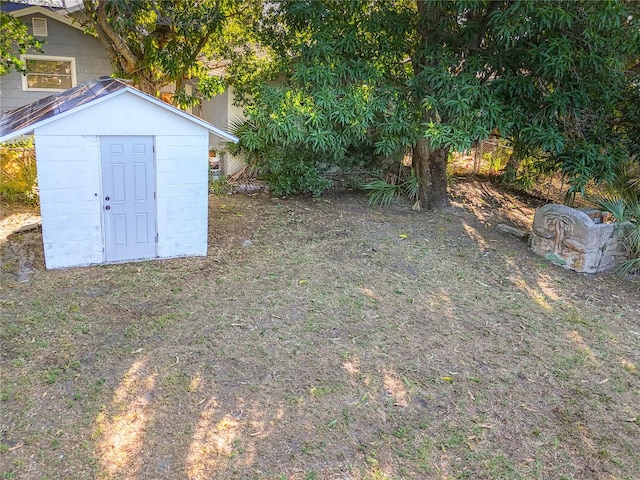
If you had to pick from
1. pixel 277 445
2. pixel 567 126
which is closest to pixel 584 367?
pixel 277 445

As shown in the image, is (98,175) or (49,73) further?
(49,73)

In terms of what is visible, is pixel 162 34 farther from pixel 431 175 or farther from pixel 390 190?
pixel 431 175

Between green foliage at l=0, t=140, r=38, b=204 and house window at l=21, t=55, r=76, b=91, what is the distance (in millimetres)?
3966

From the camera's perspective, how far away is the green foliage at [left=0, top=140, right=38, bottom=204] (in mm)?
9498

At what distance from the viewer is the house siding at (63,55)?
1266 cm

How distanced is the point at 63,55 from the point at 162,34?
5.04 metres

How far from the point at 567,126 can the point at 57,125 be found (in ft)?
24.8

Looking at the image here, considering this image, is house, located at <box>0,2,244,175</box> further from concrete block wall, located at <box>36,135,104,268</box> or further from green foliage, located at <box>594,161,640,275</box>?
green foliage, located at <box>594,161,640,275</box>

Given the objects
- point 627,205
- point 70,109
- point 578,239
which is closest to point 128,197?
point 70,109

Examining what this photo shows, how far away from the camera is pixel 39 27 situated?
12.7m

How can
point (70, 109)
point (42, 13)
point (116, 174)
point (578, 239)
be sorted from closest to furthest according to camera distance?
point (70, 109) → point (116, 174) → point (578, 239) → point (42, 13)

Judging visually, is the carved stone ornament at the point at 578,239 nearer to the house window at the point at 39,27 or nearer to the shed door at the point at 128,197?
the shed door at the point at 128,197

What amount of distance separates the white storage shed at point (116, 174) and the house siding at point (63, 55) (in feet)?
22.6

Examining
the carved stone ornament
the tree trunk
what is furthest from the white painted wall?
the carved stone ornament
